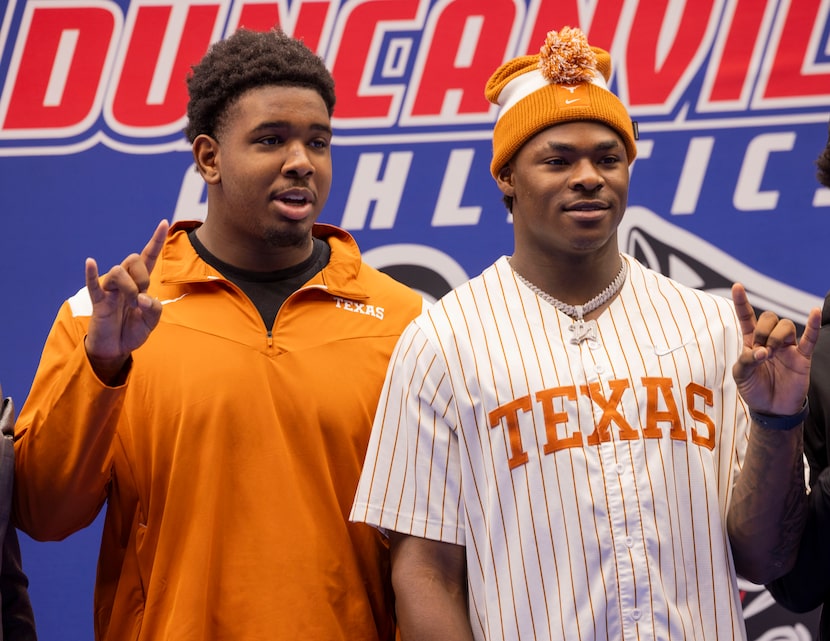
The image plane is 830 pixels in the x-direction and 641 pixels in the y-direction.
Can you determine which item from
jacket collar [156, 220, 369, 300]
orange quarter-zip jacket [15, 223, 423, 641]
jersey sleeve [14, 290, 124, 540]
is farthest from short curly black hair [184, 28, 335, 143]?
→ jersey sleeve [14, 290, 124, 540]

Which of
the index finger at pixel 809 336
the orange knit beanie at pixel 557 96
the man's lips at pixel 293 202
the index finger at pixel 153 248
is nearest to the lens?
the index finger at pixel 809 336

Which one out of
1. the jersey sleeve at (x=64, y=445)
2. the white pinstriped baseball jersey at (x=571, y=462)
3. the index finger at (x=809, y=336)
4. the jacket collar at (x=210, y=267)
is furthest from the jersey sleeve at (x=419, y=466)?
the index finger at (x=809, y=336)

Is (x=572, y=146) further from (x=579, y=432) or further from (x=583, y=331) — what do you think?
(x=579, y=432)

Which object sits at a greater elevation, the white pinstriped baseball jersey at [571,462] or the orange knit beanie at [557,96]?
the orange knit beanie at [557,96]

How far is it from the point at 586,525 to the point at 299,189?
31.1 inches

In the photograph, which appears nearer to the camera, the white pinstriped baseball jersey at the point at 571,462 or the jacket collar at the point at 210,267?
the white pinstriped baseball jersey at the point at 571,462

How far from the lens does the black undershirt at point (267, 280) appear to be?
223 cm

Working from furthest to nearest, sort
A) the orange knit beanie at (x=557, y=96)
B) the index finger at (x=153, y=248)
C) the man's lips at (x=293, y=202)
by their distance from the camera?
the man's lips at (x=293, y=202) < the orange knit beanie at (x=557, y=96) < the index finger at (x=153, y=248)

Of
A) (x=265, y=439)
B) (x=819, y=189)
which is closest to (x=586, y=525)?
(x=265, y=439)

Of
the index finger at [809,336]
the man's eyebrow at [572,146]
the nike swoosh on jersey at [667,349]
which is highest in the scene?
the man's eyebrow at [572,146]

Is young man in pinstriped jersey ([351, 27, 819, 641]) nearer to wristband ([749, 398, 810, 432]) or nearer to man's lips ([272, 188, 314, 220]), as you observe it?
wristband ([749, 398, 810, 432])

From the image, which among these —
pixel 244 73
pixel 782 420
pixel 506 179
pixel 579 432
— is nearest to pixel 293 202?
pixel 244 73

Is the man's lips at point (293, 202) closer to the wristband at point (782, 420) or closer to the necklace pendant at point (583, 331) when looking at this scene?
the necklace pendant at point (583, 331)

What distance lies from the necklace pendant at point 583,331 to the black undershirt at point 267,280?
1.75 feet
